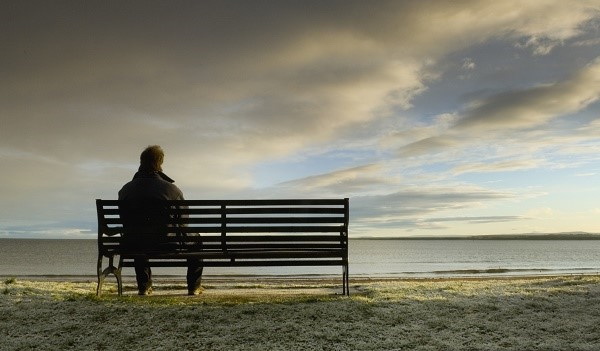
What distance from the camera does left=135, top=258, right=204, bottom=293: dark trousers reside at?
347 inches

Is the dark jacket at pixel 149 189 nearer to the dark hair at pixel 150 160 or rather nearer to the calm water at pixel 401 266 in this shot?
the dark hair at pixel 150 160

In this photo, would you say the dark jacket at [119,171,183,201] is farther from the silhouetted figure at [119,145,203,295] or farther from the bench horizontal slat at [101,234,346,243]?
the bench horizontal slat at [101,234,346,243]

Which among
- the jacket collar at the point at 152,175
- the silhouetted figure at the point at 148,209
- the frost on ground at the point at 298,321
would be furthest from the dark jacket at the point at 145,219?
the frost on ground at the point at 298,321

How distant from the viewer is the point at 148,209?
8.46m

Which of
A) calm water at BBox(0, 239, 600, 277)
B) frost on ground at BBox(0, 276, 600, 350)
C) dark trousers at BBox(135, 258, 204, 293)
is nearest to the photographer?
frost on ground at BBox(0, 276, 600, 350)

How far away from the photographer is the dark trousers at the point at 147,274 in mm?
8820

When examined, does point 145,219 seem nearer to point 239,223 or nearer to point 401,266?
point 239,223

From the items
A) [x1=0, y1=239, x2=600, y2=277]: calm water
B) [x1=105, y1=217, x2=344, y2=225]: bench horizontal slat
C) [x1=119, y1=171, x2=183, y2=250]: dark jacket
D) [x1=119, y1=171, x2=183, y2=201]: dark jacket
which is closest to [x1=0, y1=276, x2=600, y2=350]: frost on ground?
[x1=119, y1=171, x2=183, y2=250]: dark jacket

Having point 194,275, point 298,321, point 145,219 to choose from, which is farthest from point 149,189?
point 298,321

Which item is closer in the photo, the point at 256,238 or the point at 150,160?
the point at 256,238

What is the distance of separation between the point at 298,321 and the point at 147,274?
3275 mm

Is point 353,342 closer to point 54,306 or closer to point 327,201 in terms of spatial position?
point 327,201

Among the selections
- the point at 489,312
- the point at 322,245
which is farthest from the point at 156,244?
the point at 489,312

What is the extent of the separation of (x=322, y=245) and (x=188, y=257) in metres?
2.26
